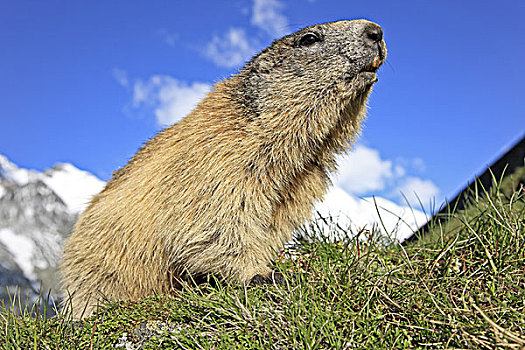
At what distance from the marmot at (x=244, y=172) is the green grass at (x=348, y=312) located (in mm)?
684

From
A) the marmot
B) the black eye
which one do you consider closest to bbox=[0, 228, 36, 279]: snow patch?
the marmot

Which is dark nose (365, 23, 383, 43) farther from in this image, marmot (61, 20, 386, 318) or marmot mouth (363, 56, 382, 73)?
marmot mouth (363, 56, 382, 73)

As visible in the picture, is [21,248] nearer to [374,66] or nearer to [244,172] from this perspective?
[244,172]

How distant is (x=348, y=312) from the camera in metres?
3.40

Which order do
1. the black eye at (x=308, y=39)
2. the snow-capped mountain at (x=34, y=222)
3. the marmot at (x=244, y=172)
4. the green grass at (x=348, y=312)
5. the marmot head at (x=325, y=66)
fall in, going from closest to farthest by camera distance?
the green grass at (x=348, y=312)
the marmot at (x=244, y=172)
the marmot head at (x=325, y=66)
the black eye at (x=308, y=39)
the snow-capped mountain at (x=34, y=222)

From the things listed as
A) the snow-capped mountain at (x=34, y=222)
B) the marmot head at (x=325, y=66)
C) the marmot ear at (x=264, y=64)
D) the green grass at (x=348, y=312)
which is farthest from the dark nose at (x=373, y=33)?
the snow-capped mountain at (x=34, y=222)

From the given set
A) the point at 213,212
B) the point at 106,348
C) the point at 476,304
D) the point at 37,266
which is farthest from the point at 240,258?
the point at 37,266

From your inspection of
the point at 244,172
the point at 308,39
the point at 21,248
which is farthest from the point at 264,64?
the point at 21,248

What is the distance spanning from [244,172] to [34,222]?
1098cm

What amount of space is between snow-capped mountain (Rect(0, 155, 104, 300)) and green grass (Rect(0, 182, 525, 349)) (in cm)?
859

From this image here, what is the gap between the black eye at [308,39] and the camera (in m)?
5.21

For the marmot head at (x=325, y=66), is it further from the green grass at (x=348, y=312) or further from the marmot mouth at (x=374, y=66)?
the green grass at (x=348, y=312)

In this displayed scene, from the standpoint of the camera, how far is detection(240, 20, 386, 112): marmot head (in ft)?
16.1

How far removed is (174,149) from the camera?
17.4ft
